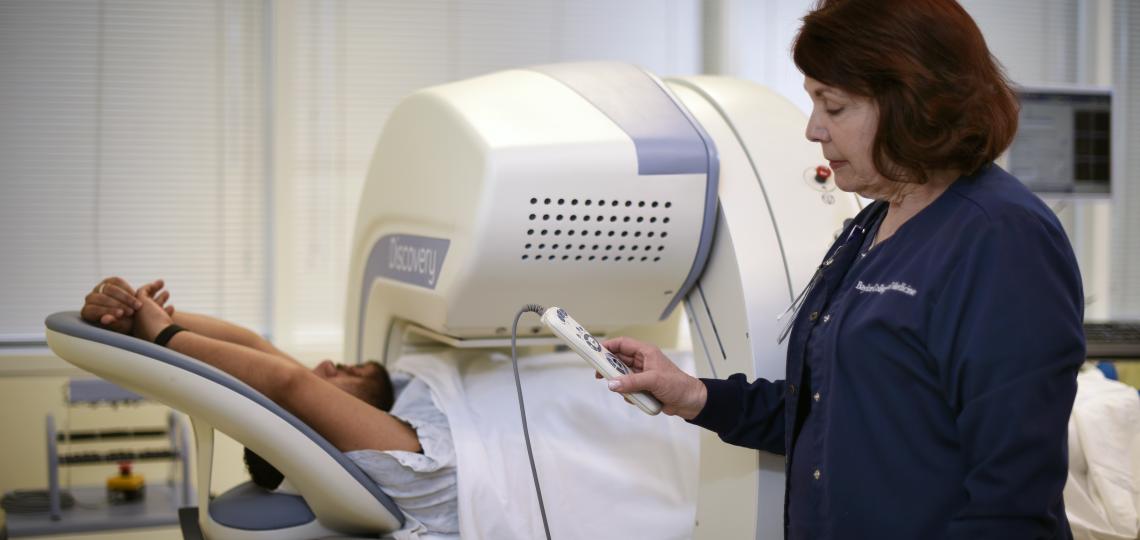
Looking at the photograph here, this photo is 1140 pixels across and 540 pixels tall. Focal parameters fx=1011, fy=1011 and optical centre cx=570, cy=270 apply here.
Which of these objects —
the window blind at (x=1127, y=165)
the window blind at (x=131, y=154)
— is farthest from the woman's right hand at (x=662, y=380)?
the window blind at (x=1127, y=165)

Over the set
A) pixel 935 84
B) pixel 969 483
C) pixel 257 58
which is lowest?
pixel 969 483

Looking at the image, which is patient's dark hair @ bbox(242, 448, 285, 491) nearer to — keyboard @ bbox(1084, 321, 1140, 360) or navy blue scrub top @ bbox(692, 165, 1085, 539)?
navy blue scrub top @ bbox(692, 165, 1085, 539)

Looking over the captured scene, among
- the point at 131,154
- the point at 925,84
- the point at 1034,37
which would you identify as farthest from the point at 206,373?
the point at 1034,37

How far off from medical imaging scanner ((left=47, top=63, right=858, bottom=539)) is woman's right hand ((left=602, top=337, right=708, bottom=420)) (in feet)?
0.71

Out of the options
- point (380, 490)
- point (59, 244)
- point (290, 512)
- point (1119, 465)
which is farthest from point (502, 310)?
point (59, 244)

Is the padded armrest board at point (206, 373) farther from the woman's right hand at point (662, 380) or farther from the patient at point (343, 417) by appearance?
the woman's right hand at point (662, 380)

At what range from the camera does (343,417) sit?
5.73 ft

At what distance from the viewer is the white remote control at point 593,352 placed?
46.1 inches

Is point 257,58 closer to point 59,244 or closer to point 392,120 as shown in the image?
point 59,244

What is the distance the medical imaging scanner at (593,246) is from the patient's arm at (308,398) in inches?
4.1

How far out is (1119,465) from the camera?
1.92 meters

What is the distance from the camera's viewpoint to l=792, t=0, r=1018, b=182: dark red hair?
3.20 ft

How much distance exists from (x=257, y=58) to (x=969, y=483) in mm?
2991

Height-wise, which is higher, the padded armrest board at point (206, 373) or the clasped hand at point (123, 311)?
the clasped hand at point (123, 311)
